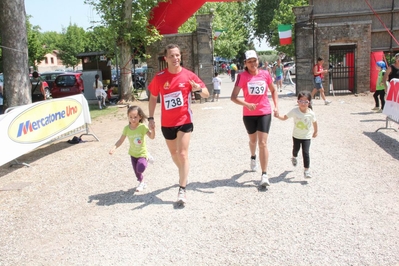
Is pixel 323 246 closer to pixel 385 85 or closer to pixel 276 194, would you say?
pixel 276 194

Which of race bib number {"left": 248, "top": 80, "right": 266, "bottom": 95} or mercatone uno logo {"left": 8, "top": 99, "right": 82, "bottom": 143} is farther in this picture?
mercatone uno logo {"left": 8, "top": 99, "right": 82, "bottom": 143}

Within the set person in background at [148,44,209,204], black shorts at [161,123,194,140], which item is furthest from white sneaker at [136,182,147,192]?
black shorts at [161,123,194,140]

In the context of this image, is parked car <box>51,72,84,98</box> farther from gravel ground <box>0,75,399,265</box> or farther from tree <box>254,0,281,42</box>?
tree <box>254,0,281,42</box>

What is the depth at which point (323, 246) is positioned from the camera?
422cm

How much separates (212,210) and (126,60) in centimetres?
1571

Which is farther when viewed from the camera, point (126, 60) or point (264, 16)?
point (264, 16)

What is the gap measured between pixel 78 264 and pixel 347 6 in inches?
778

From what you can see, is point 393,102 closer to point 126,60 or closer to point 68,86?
point 126,60

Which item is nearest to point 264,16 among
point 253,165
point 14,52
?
point 14,52

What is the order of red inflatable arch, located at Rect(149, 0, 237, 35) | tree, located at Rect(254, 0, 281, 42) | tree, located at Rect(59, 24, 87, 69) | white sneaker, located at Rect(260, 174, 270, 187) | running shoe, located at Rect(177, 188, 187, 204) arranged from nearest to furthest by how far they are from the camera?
1. running shoe, located at Rect(177, 188, 187, 204)
2. white sneaker, located at Rect(260, 174, 270, 187)
3. red inflatable arch, located at Rect(149, 0, 237, 35)
4. tree, located at Rect(254, 0, 281, 42)
5. tree, located at Rect(59, 24, 87, 69)

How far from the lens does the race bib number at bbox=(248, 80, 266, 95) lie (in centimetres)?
628

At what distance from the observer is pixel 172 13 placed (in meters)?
19.5

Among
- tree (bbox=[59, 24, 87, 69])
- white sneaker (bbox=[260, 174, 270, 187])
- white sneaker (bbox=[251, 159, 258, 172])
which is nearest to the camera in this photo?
white sneaker (bbox=[260, 174, 270, 187])

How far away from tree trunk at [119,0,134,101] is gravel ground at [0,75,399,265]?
11.1 metres
